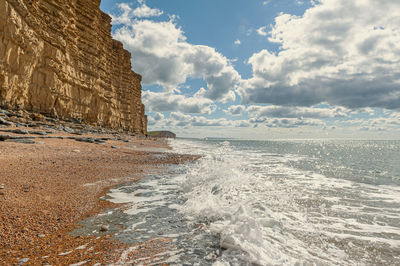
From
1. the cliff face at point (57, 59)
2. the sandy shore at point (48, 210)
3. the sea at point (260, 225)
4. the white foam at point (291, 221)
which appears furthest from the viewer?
the cliff face at point (57, 59)

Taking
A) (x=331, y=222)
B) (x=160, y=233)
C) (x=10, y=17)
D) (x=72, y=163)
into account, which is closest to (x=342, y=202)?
(x=331, y=222)

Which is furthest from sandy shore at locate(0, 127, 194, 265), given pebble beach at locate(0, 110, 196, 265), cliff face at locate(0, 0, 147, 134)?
cliff face at locate(0, 0, 147, 134)

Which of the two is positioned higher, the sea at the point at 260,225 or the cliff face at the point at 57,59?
the cliff face at the point at 57,59

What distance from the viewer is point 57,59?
23.6 metres

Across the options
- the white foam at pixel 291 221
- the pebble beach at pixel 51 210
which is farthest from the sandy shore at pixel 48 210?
the white foam at pixel 291 221

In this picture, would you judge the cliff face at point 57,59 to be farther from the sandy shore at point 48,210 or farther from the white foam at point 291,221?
the white foam at point 291,221

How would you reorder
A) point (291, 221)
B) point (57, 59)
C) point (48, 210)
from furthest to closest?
point (57, 59)
point (291, 221)
point (48, 210)

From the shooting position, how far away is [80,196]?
5.97 m

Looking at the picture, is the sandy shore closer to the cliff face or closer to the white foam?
the white foam

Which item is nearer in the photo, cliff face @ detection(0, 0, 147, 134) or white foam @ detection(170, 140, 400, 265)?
white foam @ detection(170, 140, 400, 265)

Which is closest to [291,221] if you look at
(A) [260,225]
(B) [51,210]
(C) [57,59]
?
(A) [260,225]

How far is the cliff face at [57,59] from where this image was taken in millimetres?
17844

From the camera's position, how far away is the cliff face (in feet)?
58.5

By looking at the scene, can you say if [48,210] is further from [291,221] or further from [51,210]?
[291,221]
